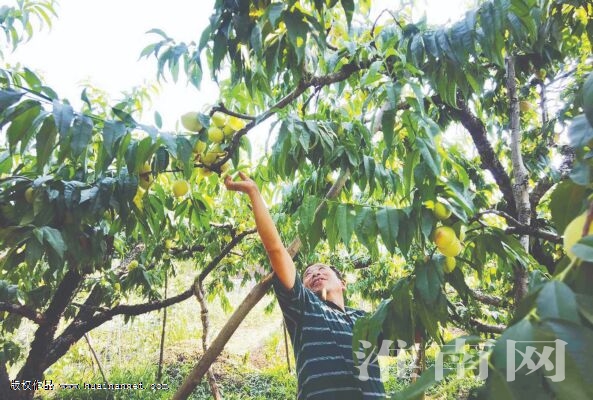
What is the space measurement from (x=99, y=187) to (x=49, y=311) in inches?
46.9

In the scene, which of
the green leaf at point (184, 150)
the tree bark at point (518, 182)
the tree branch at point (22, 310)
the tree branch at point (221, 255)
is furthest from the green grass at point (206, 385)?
the green leaf at point (184, 150)

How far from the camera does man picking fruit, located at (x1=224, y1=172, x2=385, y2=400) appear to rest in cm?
149

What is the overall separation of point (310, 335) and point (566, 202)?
1.23m

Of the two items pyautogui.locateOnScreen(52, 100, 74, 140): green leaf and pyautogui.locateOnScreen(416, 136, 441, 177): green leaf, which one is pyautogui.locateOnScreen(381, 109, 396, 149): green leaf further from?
pyautogui.locateOnScreen(52, 100, 74, 140): green leaf

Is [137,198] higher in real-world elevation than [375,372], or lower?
higher

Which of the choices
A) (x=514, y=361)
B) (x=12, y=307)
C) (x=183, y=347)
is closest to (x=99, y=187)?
(x=12, y=307)

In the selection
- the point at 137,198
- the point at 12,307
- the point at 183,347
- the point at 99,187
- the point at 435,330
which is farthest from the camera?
the point at 183,347

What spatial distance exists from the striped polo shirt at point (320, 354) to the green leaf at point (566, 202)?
1054 millimetres

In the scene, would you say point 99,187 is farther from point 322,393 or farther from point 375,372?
point 375,372

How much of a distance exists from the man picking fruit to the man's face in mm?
281

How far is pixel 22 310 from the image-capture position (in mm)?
1873

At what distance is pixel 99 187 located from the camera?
138 cm

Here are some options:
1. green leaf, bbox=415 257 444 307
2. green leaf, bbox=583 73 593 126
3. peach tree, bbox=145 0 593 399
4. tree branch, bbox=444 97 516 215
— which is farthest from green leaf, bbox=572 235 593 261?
tree branch, bbox=444 97 516 215

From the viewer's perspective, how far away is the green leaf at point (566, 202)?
1.93 ft
